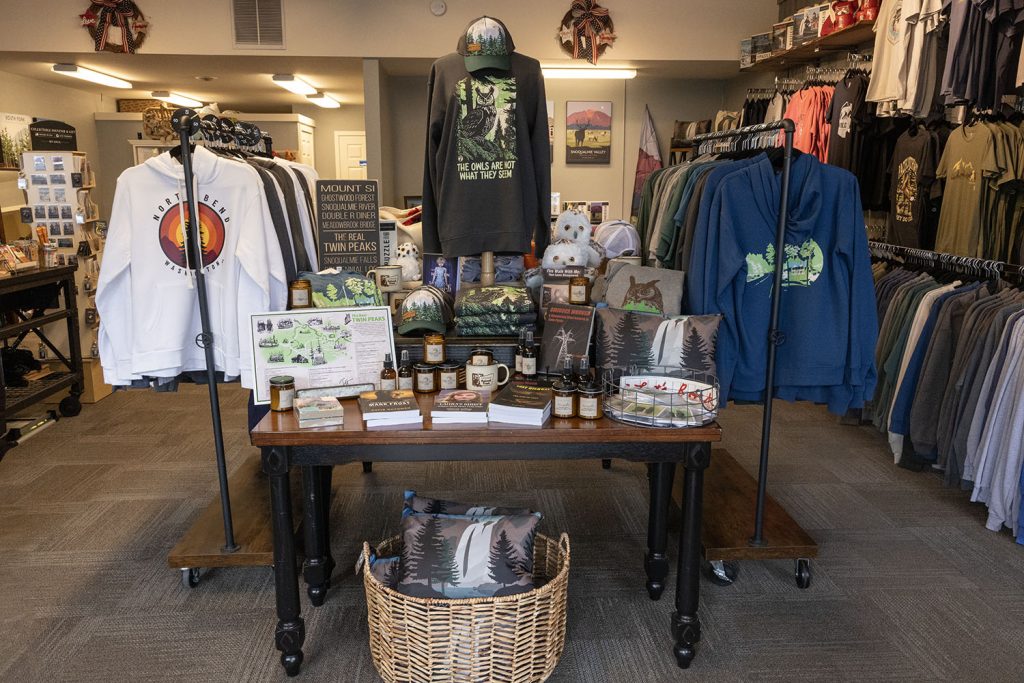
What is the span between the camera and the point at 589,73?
6.88 metres

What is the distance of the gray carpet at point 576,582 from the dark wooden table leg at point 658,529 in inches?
3.1

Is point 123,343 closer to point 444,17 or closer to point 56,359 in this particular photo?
point 56,359

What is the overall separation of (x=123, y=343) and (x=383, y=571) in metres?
1.21

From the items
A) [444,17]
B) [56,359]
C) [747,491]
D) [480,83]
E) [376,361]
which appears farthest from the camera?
[444,17]

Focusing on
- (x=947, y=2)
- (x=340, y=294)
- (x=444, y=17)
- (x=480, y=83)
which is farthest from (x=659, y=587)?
(x=444, y=17)

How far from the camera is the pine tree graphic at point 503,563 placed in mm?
2043

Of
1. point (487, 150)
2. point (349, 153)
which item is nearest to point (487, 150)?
point (487, 150)

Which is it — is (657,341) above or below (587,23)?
below

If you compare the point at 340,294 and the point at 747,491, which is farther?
the point at 747,491

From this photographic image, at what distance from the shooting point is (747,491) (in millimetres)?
3014

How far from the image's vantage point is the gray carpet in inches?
87.7

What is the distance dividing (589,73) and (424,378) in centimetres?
538

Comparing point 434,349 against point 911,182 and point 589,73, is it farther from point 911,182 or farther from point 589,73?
point 589,73

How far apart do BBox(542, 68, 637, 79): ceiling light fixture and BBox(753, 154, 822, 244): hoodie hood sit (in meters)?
4.67
